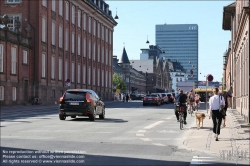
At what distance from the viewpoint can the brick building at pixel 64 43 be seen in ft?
178

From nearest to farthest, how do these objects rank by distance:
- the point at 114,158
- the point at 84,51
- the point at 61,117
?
the point at 114,158
the point at 61,117
the point at 84,51

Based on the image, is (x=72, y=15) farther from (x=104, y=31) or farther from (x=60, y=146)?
(x=60, y=146)

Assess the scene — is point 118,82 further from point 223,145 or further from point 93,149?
point 93,149

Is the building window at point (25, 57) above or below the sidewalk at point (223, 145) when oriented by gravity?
above

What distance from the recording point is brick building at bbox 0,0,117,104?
54125 mm

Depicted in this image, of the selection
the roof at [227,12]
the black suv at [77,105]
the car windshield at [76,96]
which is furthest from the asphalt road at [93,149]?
the roof at [227,12]

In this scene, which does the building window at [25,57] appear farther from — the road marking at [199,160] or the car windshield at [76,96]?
the road marking at [199,160]

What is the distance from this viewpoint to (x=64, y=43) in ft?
210

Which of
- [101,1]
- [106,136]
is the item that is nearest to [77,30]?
[101,1]

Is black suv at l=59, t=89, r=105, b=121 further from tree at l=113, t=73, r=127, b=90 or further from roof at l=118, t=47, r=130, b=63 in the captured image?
roof at l=118, t=47, r=130, b=63

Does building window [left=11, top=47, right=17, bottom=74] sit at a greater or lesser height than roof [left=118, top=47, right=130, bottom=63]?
lesser

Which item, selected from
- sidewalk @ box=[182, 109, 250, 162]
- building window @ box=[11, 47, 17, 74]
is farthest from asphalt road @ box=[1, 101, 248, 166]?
building window @ box=[11, 47, 17, 74]

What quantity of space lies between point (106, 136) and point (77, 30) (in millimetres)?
55443

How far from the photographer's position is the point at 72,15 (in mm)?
67812
